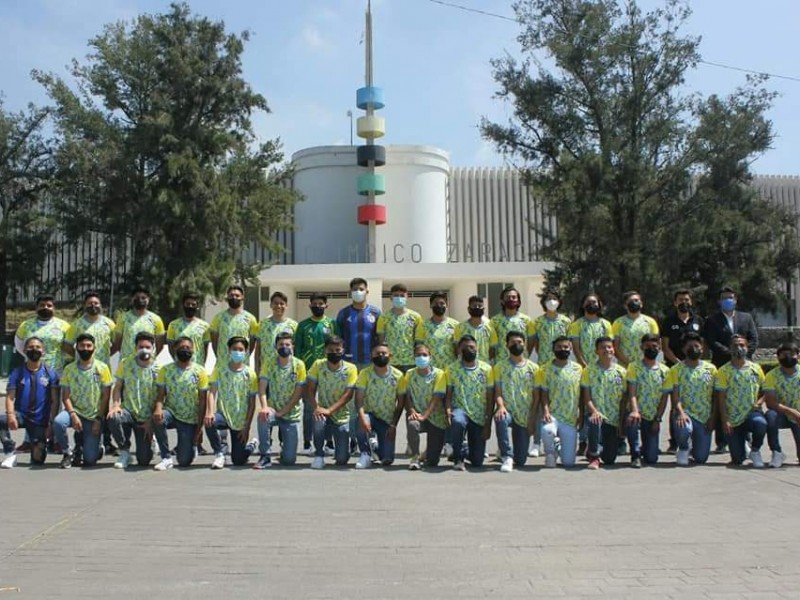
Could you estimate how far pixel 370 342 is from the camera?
33.7 ft

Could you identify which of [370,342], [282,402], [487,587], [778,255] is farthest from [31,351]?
[778,255]

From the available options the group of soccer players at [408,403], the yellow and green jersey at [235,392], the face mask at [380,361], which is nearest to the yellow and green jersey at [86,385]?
the group of soccer players at [408,403]

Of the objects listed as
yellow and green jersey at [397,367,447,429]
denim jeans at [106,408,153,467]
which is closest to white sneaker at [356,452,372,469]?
yellow and green jersey at [397,367,447,429]

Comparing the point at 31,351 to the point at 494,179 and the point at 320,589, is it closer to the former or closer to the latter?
the point at 320,589

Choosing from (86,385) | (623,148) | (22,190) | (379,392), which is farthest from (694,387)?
(22,190)

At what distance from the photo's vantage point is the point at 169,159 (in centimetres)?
3044

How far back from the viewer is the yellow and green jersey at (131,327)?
10.2 metres

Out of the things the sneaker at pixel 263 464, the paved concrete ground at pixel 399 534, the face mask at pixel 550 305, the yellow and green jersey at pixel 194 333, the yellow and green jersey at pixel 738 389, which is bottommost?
the paved concrete ground at pixel 399 534

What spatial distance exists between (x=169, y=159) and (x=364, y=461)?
77.5ft

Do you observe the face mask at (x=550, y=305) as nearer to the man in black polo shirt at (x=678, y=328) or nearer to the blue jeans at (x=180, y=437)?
the man in black polo shirt at (x=678, y=328)

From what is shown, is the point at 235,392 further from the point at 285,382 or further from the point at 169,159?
the point at 169,159

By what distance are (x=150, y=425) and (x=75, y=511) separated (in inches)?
97.4

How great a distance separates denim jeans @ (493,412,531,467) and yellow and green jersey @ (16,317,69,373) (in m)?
5.14

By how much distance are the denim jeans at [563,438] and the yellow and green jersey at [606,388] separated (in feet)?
1.28
